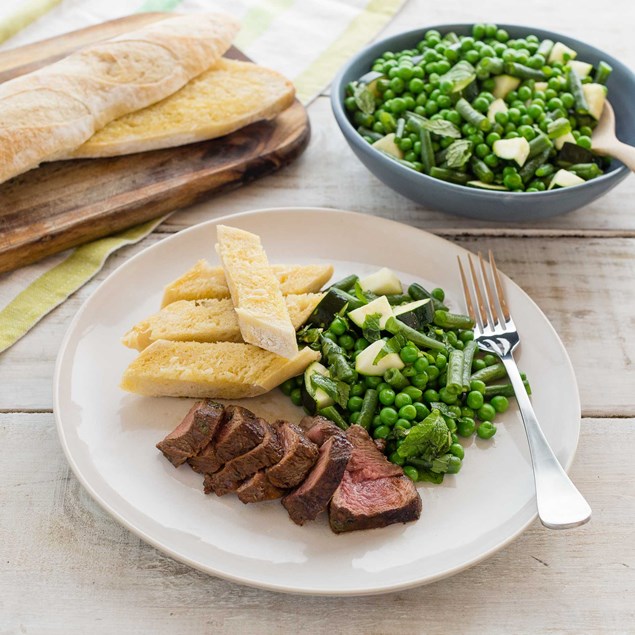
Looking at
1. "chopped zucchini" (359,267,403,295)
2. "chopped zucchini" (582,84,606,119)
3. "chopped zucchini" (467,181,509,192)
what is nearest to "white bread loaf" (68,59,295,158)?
"chopped zucchini" (467,181,509,192)

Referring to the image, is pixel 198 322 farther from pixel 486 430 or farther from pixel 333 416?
pixel 486 430

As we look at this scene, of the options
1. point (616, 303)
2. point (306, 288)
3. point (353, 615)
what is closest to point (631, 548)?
point (353, 615)

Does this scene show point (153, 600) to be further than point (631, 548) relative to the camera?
No

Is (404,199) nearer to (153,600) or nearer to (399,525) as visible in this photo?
(399,525)

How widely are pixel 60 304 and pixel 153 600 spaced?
1871mm

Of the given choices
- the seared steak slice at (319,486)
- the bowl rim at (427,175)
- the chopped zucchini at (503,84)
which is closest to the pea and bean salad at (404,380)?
the seared steak slice at (319,486)

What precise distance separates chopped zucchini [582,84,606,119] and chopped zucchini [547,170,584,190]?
1.92ft

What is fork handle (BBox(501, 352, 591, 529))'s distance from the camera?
284 cm

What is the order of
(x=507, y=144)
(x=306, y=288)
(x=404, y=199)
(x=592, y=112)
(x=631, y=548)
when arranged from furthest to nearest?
(x=404, y=199) → (x=592, y=112) → (x=507, y=144) → (x=306, y=288) → (x=631, y=548)

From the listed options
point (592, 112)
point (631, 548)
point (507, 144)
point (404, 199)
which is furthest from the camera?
point (404, 199)

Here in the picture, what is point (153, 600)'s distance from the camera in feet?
9.82

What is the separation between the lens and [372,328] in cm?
357

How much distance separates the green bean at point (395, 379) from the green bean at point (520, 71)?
7.21ft

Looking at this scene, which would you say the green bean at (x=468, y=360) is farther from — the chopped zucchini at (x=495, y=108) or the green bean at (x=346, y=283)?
the chopped zucchini at (x=495, y=108)
